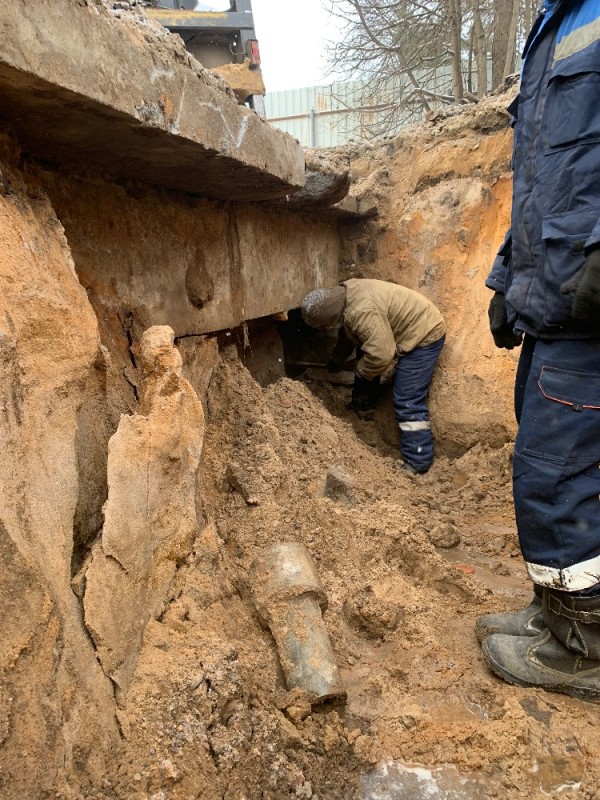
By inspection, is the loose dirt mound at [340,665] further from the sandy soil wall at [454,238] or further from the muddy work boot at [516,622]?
the sandy soil wall at [454,238]

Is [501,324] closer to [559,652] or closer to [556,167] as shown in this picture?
[556,167]

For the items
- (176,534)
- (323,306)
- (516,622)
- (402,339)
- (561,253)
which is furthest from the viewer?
(402,339)

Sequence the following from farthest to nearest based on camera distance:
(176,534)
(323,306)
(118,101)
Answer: (323,306) < (176,534) < (118,101)

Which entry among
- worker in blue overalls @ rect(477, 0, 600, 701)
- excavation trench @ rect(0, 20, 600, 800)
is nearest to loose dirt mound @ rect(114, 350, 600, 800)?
excavation trench @ rect(0, 20, 600, 800)

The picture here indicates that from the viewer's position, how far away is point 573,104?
4.92 feet

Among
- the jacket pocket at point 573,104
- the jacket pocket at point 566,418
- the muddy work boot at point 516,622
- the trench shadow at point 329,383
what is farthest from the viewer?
the trench shadow at point 329,383

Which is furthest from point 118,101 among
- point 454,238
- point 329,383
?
point 329,383

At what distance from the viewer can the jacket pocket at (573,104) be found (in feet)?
4.81

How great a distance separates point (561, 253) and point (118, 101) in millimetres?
1220

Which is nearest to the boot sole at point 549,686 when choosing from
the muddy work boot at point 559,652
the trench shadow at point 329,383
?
the muddy work boot at point 559,652

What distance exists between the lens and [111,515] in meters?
1.43

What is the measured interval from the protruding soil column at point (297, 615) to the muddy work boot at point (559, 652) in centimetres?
57

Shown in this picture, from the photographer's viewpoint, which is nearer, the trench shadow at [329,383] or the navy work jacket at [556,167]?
the navy work jacket at [556,167]

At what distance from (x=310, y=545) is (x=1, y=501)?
1.31 metres
